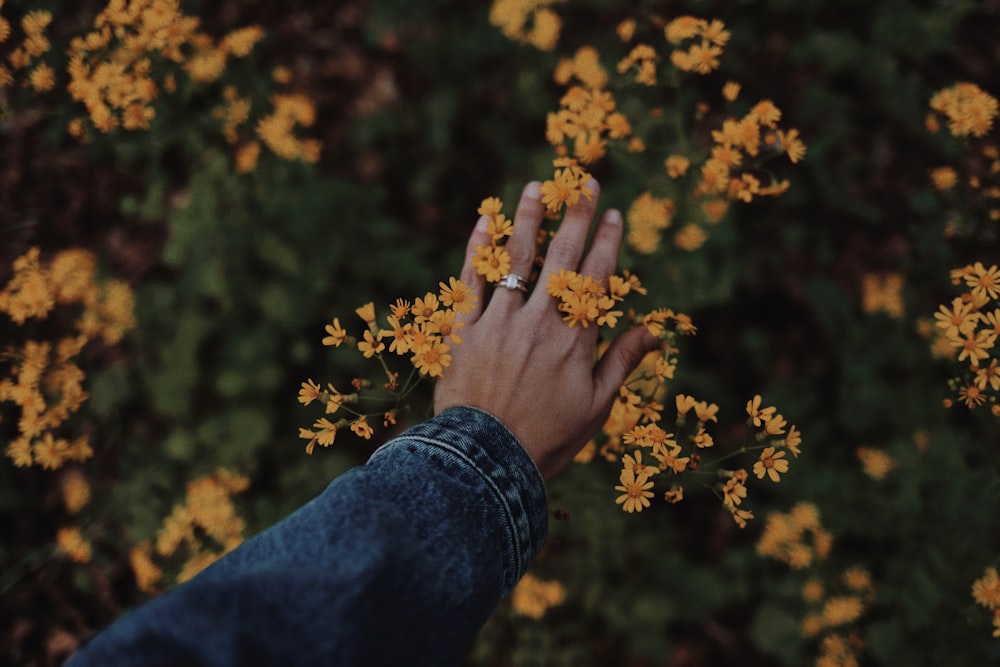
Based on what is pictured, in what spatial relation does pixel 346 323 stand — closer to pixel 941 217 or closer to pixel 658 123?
pixel 658 123

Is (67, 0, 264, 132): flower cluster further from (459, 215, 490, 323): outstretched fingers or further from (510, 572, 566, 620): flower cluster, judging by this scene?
(510, 572, 566, 620): flower cluster

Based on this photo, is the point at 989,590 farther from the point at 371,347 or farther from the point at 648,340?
the point at 371,347

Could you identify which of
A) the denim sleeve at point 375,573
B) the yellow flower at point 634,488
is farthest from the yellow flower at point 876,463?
the denim sleeve at point 375,573

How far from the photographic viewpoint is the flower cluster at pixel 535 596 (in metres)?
2.73

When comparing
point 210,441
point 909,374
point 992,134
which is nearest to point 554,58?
point 992,134

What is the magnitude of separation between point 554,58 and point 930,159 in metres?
2.37

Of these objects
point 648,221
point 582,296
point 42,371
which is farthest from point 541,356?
point 42,371

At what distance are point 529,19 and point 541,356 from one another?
8.53 feet

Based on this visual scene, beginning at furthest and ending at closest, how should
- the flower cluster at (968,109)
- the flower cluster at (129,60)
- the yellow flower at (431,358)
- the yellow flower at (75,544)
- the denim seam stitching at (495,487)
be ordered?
the yellow flower at (75,544), the flower cluster at (129,60), the flower cluster at (968,109), the yellow flower at (431,358), the denim seam stitching at (495,487)

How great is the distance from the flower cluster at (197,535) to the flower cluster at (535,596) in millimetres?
1377

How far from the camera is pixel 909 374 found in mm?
3199

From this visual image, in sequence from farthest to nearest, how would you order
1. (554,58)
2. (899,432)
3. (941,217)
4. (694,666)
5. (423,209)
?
(423,209), (554,58), (694,666), (899,432), (941,217)

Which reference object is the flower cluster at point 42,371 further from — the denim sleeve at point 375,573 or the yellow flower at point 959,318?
the yellow flower at point 959,318

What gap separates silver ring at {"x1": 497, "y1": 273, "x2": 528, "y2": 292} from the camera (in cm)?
199
